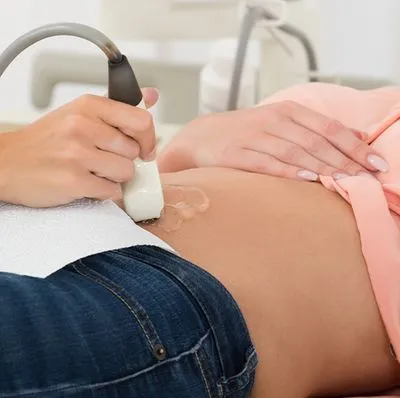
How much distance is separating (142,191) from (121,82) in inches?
5.0

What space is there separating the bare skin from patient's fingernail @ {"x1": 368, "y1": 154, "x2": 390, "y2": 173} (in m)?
0.08

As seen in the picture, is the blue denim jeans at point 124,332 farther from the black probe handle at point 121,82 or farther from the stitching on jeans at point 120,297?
the black probe handle at point 121,82

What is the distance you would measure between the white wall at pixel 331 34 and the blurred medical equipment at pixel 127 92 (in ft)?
4.35

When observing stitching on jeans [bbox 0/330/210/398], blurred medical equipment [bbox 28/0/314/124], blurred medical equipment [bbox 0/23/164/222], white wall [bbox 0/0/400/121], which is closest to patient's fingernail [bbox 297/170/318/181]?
blurred medical equipment [bbox 0/23/164/222]

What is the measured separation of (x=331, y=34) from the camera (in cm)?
233

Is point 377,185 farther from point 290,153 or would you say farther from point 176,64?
point 176,64

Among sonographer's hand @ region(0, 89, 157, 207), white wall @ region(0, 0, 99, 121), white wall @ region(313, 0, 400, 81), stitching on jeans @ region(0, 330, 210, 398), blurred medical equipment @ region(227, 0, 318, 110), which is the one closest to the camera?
stitching on jeans @ region(0, 330, 210, 398)

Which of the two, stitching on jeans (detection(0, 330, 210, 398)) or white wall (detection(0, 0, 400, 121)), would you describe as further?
white wall (detection(0, 0, 400, 121))

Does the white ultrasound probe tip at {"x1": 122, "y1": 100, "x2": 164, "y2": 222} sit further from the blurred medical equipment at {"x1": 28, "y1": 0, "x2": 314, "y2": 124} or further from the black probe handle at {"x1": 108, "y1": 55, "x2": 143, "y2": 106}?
the blurred medical equipment at {"x1": 28, "y1": 0, "x2": 314, "y2": 124}

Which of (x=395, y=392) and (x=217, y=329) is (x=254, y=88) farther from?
(x=217, y=329)

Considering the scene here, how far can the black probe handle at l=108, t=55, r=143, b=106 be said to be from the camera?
0.88 meters

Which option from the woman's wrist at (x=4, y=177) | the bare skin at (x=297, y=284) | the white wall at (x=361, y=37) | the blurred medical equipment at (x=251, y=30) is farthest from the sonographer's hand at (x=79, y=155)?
the white wall at (x=361, y=37)

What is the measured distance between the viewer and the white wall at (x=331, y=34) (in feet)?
7.54

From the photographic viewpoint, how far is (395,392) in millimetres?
996
